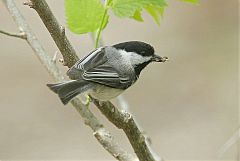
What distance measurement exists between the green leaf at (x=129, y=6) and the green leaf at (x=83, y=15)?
0.04 meters

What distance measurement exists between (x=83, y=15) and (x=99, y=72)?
1.41 feet

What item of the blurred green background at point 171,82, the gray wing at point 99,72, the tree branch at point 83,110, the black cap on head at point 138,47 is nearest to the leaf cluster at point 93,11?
the tree branch at point 83,110

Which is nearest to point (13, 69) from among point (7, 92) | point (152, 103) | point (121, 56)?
point (7, 92)

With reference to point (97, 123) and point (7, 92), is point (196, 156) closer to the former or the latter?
point (7, 92)

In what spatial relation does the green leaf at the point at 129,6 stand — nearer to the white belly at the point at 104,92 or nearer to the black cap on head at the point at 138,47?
the white belly at the point at 104,92

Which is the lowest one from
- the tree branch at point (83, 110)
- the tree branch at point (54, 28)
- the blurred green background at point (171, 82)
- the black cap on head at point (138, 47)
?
the blurred green background at point (171, 82)

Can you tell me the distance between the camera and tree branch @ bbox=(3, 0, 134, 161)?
4.43ft

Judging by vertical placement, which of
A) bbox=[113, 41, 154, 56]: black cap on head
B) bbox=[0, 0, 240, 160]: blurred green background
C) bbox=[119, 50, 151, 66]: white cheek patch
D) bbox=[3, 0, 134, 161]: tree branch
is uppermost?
bbox=[3, 0, 134, 161]: tree branch

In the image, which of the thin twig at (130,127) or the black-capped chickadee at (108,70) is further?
the black-capped chickadee at (108,70)

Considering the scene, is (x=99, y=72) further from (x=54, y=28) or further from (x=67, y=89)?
(x=54, y=28)

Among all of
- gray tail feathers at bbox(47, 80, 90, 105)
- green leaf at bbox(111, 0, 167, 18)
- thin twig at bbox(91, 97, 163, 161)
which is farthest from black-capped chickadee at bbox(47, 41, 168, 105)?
green leaf at bbox(111, 0, 167, 18)

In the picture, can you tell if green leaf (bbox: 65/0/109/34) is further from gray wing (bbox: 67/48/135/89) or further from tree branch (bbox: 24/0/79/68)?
gray wing (bbox: 67/48/135/89)

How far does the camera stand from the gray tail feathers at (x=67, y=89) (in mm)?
1365

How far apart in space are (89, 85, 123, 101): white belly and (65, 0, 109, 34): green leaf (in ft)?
0.99
